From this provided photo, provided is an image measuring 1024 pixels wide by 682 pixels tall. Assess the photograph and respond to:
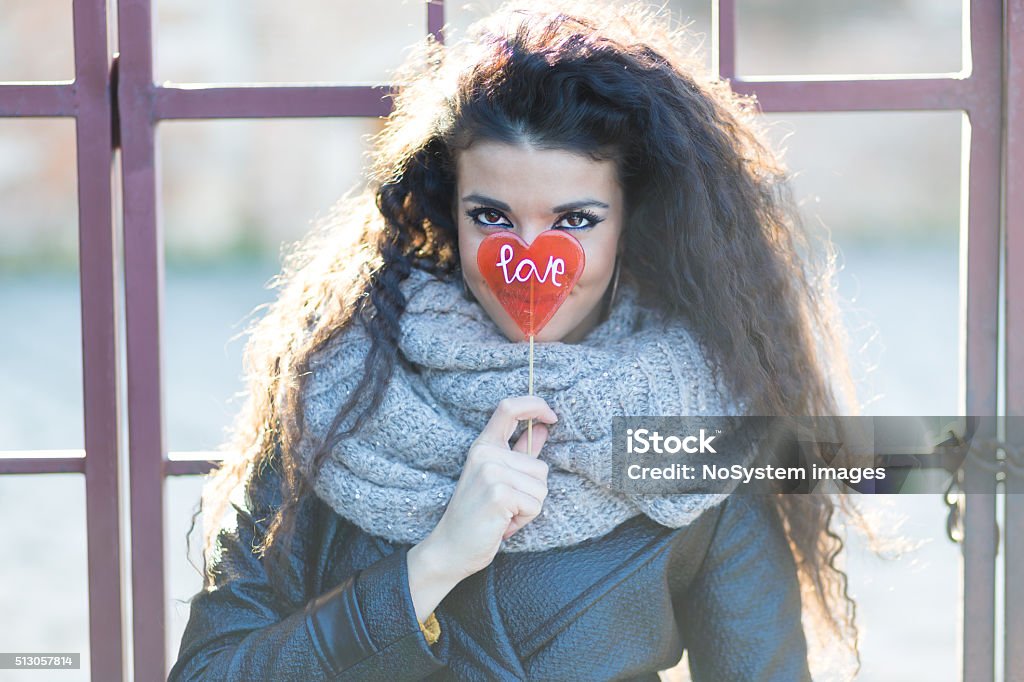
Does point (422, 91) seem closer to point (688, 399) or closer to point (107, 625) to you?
point (688, 399)

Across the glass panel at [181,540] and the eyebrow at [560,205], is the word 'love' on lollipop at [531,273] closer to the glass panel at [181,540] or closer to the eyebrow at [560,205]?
the eyebrow at [560,205]

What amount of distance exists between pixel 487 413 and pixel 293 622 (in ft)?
1.23

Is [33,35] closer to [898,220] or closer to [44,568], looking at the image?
[44,568]

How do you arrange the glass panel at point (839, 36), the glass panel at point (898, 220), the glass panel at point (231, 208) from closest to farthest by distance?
the glass panel at point (898, 220)
the glass panel at point (231, 208)
the glass panel at point (839, 36)

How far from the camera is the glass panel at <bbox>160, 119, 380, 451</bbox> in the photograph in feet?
28.9

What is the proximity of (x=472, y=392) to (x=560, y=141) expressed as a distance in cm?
35

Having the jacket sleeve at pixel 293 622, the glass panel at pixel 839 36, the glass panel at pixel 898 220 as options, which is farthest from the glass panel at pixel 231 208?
the jacket sleeve at pixel 293 622

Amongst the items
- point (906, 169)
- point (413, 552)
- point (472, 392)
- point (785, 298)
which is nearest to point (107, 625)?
point (413, 552)

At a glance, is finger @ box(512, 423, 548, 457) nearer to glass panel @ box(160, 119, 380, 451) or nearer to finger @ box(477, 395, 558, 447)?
finger @ box(477, 395, 558, 447)

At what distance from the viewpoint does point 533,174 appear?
4.54 feet

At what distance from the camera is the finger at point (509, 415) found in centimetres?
135

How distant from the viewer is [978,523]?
67.0 inches

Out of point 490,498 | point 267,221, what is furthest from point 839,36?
point 490,498

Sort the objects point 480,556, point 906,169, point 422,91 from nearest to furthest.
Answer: point 480,556
point 422,91
point 906,169
